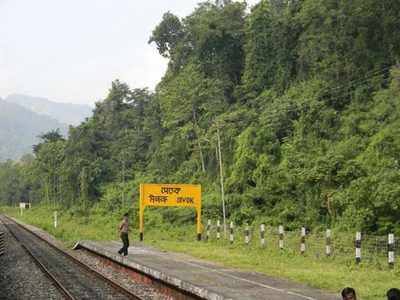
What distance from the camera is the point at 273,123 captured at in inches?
1662

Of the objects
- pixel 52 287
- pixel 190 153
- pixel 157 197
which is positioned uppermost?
pixel 190 153

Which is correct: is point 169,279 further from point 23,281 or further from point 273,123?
point 273,123

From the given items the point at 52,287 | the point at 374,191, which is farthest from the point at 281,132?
the point at 52,287

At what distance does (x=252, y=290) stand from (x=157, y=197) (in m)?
18.5

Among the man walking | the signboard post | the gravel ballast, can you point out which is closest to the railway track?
the gravel ballast

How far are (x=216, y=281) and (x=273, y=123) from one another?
29583 millimetres

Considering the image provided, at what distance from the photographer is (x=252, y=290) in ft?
39.8

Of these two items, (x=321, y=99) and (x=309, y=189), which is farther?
(x=321, y=99)

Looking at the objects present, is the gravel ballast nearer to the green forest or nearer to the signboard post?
the signboard post

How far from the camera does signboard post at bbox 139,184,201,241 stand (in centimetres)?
3011

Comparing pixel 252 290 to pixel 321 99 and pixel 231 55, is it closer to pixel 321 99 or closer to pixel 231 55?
pixel 321 99

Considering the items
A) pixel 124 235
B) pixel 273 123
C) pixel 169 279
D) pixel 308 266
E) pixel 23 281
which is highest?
pixel 273 123

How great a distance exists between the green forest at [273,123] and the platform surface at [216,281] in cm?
1127

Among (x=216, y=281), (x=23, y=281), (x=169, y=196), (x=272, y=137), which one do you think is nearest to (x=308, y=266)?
(x=216, y=281)
